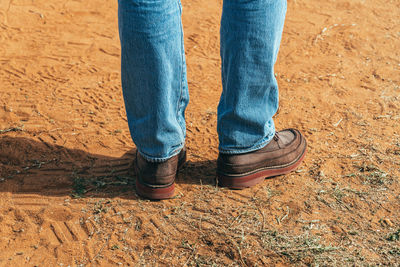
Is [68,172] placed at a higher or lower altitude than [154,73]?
lower

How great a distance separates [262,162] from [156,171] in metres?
0.58

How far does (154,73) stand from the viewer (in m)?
1.88

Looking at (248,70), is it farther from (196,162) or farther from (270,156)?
(196,162)

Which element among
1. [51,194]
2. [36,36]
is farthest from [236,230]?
[36,36]

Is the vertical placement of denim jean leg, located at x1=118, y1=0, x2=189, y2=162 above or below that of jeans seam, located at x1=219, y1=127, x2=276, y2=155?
above

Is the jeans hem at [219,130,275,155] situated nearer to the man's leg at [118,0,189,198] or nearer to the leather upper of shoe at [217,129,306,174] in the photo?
the leather upper of shoe at [217,129,306,174]

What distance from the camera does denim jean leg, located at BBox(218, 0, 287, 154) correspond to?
191 centimetres

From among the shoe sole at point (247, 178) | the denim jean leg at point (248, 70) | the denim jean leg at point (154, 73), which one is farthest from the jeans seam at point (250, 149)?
the denim jean leg at point (154, 73)

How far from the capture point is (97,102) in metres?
3.35

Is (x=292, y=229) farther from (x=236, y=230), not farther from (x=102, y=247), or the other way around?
(x=102, y=247)

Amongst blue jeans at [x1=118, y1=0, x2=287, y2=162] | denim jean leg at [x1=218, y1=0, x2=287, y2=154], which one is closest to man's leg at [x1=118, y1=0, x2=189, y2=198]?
blue jeans at [x1=118, y1=0, x2=287, y2=162]

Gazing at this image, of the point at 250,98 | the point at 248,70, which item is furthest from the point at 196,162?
the point at 248,70

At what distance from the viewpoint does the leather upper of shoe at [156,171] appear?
217 cm

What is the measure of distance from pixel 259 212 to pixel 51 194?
3.65 ft
